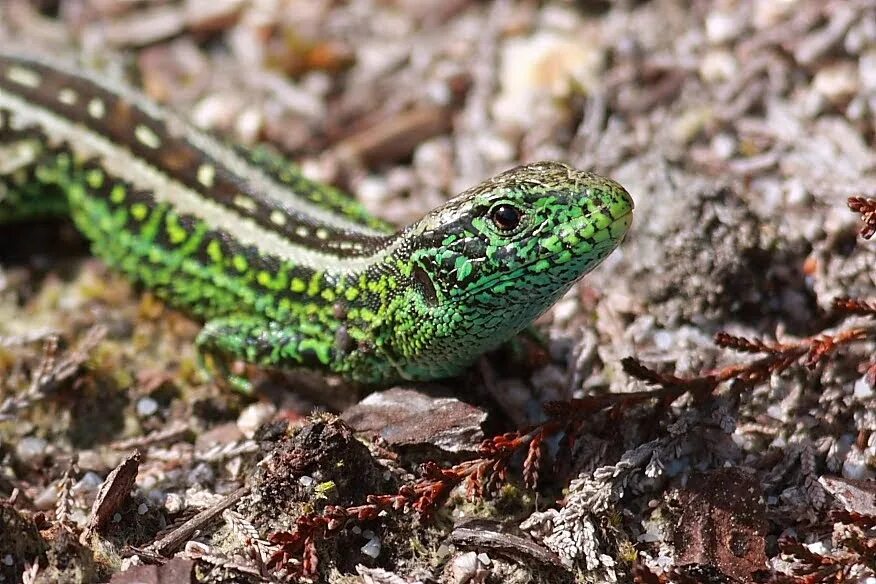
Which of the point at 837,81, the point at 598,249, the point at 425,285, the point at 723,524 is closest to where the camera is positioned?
the point at 598,249

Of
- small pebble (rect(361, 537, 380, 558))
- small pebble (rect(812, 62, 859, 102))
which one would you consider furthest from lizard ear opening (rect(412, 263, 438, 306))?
small pebble (rect(812, 62, 859, 102))

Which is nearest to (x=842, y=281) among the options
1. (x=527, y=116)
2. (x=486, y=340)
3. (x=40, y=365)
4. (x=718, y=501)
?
(x=718, y=501)

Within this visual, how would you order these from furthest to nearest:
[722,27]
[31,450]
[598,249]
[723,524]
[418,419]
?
[722,27] → [31,450] → [418,419] → [723,524] → [598,249]

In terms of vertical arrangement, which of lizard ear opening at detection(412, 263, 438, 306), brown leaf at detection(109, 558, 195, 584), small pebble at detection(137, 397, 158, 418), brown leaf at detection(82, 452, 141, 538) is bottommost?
brown leaf at detection(109, 558, 195, 584)

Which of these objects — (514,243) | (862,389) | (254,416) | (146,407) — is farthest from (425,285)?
(862,389)

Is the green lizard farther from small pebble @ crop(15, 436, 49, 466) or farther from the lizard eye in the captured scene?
Result: small pebble @ crop(15, 436, 49, 466)

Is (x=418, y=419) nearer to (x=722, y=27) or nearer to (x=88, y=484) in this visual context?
(x=88, y=484)

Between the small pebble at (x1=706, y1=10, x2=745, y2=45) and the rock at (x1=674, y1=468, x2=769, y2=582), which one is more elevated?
the small pebble at (x1=706, y1=10, x2=745, y2=45)

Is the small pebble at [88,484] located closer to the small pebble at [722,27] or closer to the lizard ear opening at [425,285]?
the lizard ear opening at [425,285]
